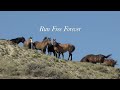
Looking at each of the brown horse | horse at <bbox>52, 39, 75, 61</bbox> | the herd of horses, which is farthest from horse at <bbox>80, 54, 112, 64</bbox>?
the brown horse

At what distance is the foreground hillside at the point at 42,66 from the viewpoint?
20.6 meters

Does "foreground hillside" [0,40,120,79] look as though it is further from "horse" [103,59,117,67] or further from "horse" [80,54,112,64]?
"horse" [80,54,112,64]

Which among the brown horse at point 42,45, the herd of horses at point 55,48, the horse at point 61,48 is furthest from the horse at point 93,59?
the brown horse at point 42,45

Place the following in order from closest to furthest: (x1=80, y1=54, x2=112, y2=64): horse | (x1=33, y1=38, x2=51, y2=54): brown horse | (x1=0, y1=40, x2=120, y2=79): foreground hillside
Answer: (x1=0, y1=40, x2=120, y2=79): foreground hillside, (x1=33, y1=38, x2=51, y2=54): brown horse, (x1=80, y1=54, x2=112, y2=64): horse

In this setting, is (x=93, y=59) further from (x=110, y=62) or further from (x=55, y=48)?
(x=55, y=48)

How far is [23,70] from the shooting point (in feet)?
68.3

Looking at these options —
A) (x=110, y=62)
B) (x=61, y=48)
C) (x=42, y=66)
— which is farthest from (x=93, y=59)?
(x=42, y=66)

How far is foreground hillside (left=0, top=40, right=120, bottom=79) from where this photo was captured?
811 inches

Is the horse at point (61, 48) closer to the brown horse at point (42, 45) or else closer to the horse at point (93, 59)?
the brown horse at point (42, 45)

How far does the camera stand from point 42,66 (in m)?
21.5
